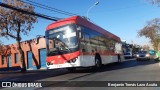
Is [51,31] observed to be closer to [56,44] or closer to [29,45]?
[56,44]

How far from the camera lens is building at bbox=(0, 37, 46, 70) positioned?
47303 mm

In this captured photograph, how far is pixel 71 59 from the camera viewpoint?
1869 centimetres

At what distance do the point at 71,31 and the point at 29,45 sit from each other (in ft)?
105

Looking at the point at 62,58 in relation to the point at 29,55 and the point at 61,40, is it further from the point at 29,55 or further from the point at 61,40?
the point at 29,55

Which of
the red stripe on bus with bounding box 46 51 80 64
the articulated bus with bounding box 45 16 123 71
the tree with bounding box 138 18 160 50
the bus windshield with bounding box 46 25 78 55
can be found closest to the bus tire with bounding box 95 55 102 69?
the articulated bus with bounding box 45 16 123 71

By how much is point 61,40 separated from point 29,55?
3230cm

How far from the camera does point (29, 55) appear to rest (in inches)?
1987

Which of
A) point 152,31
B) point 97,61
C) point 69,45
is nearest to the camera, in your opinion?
point 69,45

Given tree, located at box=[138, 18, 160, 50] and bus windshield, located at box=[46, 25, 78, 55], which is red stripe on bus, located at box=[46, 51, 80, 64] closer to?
bus windshield, located at box=[46, 25, 78, 55]

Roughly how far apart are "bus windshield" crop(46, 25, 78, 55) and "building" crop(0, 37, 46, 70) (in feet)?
87.1

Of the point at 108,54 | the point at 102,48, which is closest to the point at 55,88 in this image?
the point at 102,48

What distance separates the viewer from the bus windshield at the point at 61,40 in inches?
739

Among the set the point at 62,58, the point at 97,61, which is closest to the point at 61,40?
the point at 62,58

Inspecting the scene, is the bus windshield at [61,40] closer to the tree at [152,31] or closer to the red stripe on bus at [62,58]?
the red stripe on bus at [62,58]
